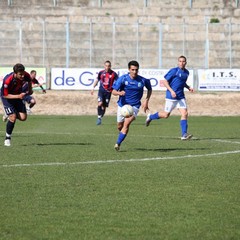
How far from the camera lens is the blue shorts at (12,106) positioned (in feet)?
63.7

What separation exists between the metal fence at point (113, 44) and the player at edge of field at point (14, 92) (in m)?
26.5

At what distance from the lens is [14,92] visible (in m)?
19.1

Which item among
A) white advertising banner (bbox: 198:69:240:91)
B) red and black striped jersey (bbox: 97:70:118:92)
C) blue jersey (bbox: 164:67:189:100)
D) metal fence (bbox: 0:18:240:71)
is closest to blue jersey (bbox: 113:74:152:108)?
blue jersey (bbox: 164:67:189:100)

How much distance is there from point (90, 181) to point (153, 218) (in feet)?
10.8

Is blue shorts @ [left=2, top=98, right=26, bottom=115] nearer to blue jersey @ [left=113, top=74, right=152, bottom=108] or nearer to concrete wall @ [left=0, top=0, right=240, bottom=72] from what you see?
blue jersey @ [left=113, top=74, right=152, bottom=108]

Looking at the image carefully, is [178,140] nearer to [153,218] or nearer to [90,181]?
[90,181]

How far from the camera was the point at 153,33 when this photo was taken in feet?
157

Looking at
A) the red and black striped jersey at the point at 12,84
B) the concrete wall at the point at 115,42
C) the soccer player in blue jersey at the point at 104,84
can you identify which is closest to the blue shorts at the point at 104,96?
the soccer player in blue jersey at the point at 104,84

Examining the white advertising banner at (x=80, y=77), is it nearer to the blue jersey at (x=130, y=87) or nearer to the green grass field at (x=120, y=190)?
the green grass field at (x=120, y=190)

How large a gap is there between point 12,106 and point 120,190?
8.58 metres

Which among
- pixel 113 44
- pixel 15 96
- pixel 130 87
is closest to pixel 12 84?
pixel 15 96

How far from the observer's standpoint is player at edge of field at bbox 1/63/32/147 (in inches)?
725

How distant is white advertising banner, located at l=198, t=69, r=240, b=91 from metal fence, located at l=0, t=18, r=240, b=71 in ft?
13.0

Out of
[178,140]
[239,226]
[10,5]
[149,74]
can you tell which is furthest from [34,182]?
[10,5]
